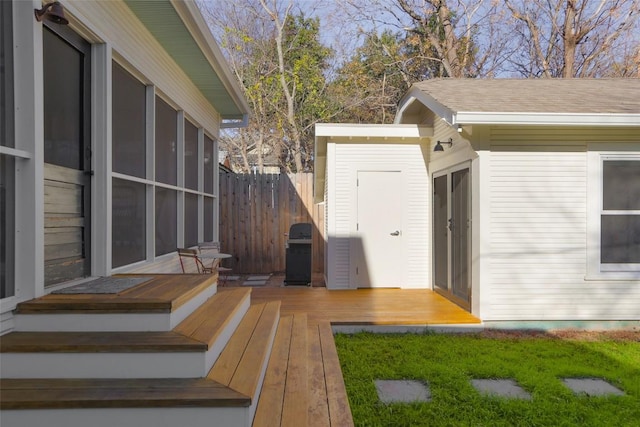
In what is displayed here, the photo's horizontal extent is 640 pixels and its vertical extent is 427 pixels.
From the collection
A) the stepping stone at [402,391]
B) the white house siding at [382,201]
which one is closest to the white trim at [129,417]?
the stepping stone at [402,391]

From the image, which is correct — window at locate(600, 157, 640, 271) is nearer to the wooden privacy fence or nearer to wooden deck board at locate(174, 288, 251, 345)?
wooden deck board at locate(174, 288, 251, 345)

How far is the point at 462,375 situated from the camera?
11.5 feet

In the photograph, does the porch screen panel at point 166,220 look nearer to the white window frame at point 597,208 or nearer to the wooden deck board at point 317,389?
the wooden deck board at point 317,389

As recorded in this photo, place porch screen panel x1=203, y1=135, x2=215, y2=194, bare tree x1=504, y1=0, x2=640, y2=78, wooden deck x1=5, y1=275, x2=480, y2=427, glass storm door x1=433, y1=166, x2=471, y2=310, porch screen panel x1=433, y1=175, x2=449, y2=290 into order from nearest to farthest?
wooden deck x1=5, y1=275, x2=480, y2=427
glass storm door x1=433, y1=166, x2=471, y2=310
porch screen panel x1=433, y1=175, x2=449, y2=290
porch screen panel x1=203, y1=135, x2=215, y2=194
bare tree x1=504, y1=0, x2=640, y2=78

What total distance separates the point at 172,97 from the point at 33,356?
3.50m

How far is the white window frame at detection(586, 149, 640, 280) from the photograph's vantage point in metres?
4.84

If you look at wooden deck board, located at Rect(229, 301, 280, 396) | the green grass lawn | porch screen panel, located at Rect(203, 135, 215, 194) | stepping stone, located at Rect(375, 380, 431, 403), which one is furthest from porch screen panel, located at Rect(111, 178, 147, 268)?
porch screen panel, located at Rect(203, 135, 215, 194)

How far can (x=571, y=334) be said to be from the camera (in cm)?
476

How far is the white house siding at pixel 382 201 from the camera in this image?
22.0 ft

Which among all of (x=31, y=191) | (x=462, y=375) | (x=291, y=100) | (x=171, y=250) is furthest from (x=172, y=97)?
(x=291, y=100)

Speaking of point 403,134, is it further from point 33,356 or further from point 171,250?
point 33,356

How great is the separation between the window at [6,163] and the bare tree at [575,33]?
14.7 meters

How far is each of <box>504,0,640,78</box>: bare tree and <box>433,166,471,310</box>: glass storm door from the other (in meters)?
10.1

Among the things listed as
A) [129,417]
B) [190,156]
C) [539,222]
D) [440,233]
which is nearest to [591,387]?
[539,222]
